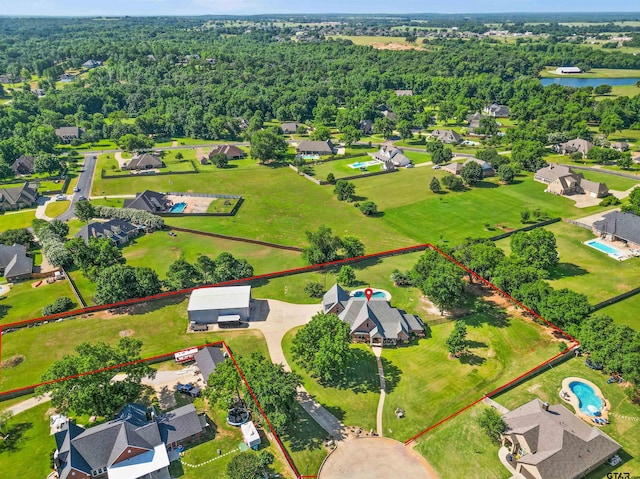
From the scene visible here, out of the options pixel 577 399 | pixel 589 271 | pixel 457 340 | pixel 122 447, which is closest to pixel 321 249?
pixel 457 340

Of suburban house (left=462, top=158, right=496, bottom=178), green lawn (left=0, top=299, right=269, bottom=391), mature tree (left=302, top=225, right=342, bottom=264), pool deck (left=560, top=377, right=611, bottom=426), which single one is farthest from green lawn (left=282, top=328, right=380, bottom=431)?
suburban house (left=462, top=158, right=496, bottom=178)

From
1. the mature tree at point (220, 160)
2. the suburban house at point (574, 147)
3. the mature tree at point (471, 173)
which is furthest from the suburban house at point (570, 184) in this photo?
the mature tree at point (220, 160)

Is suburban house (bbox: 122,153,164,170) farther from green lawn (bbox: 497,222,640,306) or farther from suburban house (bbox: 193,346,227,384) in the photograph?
green lawn (bbox: 497,222,640,306)

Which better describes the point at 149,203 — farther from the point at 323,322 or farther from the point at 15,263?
the point at 323,322

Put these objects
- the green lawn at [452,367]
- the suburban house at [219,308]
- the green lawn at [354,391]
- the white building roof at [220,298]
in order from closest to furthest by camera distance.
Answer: the green lawn at [354,391] → the green lawn at [452,367] → the suburban house at [219,308] → the white building roof at [220,298]

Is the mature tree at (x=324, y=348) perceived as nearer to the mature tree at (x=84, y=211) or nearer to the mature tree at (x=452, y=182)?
the mature tree at (x=84, y=211)

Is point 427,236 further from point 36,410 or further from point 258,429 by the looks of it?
point 36,410
